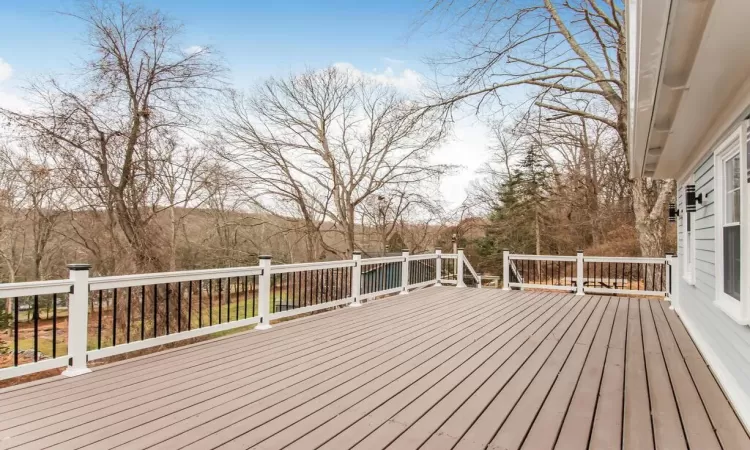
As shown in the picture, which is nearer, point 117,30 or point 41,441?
point 41,441

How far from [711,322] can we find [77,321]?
5.46 meters

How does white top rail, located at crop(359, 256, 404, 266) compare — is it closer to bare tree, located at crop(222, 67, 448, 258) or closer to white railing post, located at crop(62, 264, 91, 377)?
white railing post, located at crop(62, 264, 91, 377)

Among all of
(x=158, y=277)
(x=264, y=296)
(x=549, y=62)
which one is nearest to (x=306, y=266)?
(x=264, y=296)

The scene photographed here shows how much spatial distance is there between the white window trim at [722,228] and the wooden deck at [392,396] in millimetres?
659

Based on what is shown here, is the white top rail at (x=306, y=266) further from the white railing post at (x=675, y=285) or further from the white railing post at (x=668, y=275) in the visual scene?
the white railing post at (x=668, y=275)

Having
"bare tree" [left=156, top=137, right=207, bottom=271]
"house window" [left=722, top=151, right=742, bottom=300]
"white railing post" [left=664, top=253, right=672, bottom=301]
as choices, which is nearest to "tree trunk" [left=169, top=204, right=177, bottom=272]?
"bare tree" [left=156, top=137, right=207, bottom=271]

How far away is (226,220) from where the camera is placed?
13.1 metres

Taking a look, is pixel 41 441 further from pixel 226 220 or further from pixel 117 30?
pixel 226 220

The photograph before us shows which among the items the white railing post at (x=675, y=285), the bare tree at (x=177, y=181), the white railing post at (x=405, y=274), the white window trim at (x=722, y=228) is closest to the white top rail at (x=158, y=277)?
the white railing post at (x=405, y=274)

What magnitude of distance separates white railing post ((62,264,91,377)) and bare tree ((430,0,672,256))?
352 inches

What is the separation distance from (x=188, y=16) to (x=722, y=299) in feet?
33.3

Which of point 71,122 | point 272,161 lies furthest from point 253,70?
point 71,122

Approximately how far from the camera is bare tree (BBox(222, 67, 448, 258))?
14.1 meters

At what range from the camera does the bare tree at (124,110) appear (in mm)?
7629
